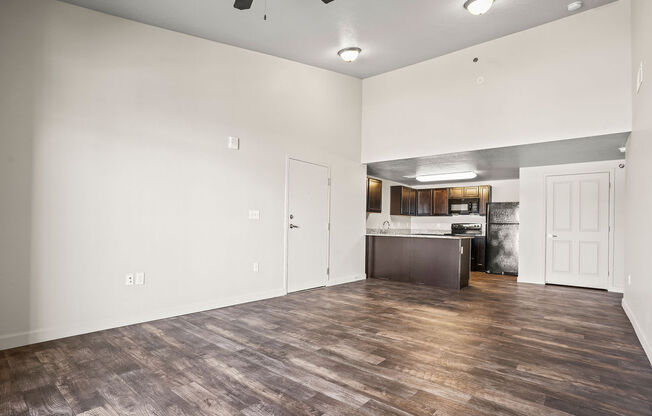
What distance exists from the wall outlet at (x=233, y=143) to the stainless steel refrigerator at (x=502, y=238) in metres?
5.99

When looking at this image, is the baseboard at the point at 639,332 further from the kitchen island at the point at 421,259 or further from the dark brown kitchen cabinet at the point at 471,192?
the dark brown kitchen cabinet at the point at 471,192

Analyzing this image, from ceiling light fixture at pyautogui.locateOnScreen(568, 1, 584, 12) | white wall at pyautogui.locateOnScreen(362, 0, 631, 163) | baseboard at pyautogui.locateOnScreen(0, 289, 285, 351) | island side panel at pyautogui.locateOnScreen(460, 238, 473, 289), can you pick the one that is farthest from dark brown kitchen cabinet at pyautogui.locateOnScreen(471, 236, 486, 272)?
baseboard at pyautogui.locateOnScreen(0, 289, 285, 351)

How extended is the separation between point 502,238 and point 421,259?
2.59 meters

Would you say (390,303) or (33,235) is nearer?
(33,235)

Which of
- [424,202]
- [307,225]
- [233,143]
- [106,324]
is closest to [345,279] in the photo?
[307,225]

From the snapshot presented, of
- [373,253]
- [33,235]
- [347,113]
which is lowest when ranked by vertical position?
[373,253]

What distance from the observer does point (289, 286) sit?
207 inches

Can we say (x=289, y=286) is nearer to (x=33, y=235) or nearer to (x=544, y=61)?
(x=33, y=235)

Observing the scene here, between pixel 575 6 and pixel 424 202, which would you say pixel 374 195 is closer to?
pixel 424 202

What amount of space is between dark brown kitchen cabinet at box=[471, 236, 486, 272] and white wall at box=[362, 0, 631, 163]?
357 centimetres

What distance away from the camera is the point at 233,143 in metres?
4.58

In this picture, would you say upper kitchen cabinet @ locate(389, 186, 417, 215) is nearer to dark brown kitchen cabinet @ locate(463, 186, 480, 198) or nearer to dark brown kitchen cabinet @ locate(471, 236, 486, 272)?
dark brown kitchen cabinet @ locate(463, 186, 480, 198)

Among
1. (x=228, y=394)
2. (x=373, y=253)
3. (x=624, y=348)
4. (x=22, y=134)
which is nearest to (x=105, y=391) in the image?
(x=228, y=394)

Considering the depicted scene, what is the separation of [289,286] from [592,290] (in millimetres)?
5121
